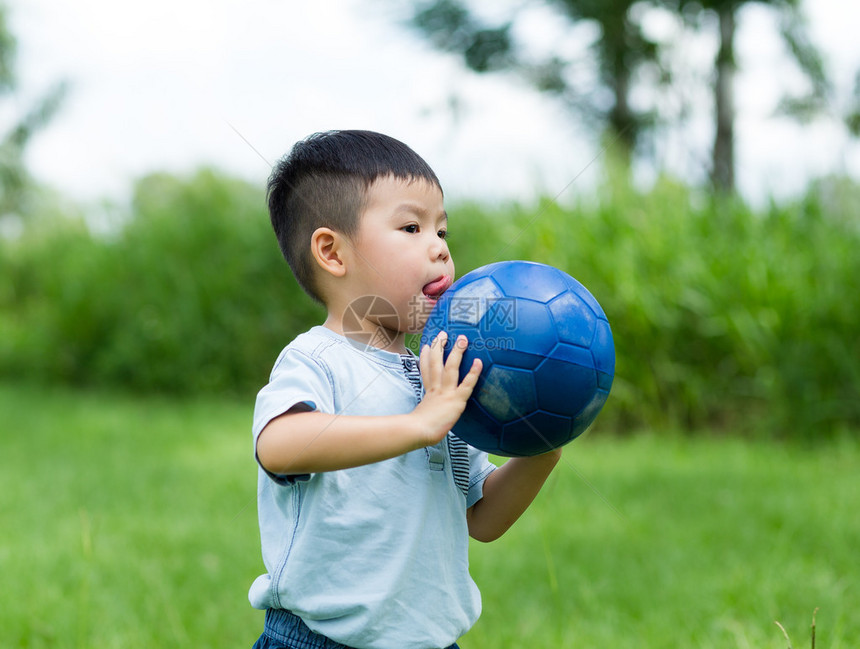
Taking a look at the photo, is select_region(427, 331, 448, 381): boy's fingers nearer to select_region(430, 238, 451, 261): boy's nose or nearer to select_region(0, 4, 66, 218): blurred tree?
select_region(430, 238, 451, 261): boy's nose

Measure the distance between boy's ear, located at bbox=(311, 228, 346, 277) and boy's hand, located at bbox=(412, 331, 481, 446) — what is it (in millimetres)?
271

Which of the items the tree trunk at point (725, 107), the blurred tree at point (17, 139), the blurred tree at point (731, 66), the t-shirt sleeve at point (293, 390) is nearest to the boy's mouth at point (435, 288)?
Result: the t-shirt sleeve at point (293, 390)

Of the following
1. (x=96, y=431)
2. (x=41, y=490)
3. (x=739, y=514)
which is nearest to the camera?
(x=739, y=514)

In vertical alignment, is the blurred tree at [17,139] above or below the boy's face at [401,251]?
below

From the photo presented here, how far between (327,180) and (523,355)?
1.87 ft

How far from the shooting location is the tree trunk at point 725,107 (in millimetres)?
11117

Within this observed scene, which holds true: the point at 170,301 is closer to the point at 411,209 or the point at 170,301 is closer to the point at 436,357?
the point at 411,209

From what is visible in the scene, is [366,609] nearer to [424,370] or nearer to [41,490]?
[424,370]

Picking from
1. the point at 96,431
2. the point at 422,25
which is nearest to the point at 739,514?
the point at 96,431

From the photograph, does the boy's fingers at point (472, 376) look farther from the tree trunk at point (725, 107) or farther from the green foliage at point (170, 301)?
the tree trunk at point (725, 107)

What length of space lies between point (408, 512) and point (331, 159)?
2.51 feet

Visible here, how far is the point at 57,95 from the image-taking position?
73.6ft

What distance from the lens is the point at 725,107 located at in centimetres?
1121

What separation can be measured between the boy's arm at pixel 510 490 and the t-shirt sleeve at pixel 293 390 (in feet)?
1.53
